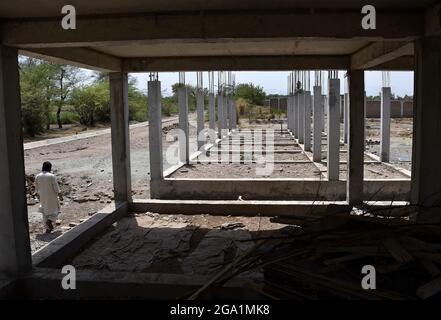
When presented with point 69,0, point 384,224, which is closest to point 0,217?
point 69,0

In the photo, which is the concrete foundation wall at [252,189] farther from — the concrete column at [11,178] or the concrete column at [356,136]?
the concrete column at [11,178]

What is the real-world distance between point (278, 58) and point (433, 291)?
7.51 metres

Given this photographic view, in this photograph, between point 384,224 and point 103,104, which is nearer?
point 384,224

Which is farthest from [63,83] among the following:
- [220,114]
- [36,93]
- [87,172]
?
[87,172]

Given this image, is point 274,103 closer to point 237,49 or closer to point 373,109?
point 373,109

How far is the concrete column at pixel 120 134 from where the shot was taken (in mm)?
10773

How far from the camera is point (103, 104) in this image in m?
46.1

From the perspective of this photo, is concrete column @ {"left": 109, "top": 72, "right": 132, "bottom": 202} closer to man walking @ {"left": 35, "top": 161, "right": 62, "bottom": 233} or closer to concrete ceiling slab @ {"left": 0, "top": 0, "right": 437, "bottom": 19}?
man walking @ {"left": 35, "top": 161, "right": 62, "bottom": 233}

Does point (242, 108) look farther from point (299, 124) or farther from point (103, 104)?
point (299, 124)

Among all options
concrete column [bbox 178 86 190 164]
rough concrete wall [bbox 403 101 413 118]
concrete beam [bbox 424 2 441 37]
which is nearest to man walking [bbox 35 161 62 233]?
concrete beam [bbox 424 2 441 37]

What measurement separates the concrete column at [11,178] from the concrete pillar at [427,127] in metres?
5.68

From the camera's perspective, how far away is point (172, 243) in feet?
28.1

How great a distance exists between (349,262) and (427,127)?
287cm

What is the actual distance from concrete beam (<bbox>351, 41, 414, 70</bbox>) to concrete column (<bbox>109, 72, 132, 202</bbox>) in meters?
5.48
